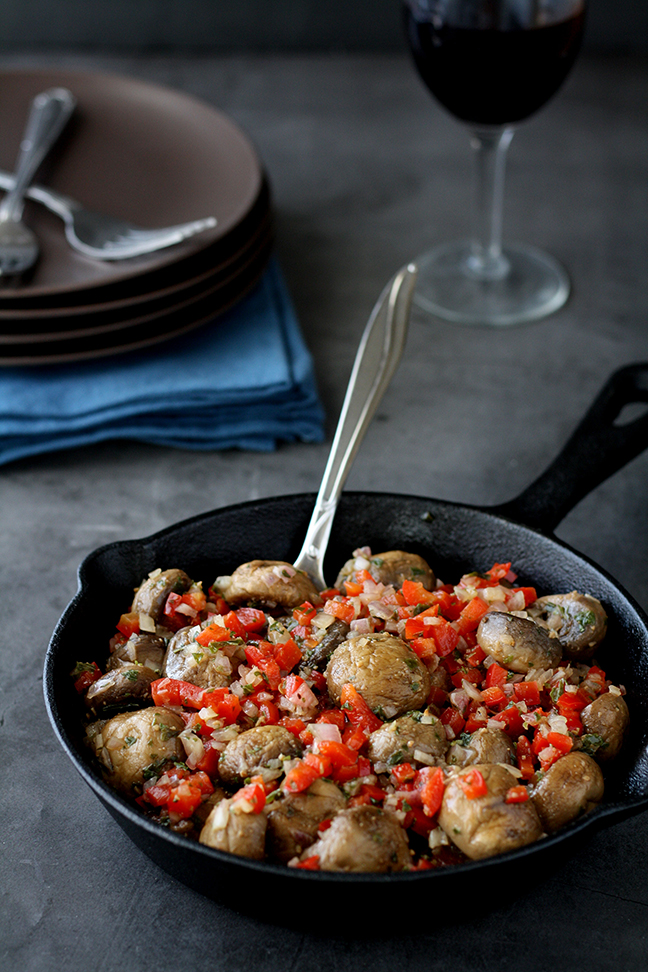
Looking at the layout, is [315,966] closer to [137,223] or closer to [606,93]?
[137,223]

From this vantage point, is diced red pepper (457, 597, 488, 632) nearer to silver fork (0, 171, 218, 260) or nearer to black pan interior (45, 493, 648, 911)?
black pan interior (45, 493, 648, 911)

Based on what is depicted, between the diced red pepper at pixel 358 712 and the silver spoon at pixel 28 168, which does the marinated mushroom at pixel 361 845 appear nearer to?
the diced red pepper at pixel 358 712

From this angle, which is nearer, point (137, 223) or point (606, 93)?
point (137, 223)

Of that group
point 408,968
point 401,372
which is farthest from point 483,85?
point 408,968

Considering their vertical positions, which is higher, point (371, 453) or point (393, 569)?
point (393, 569)

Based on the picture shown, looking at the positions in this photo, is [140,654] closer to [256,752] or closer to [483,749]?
[256,752]

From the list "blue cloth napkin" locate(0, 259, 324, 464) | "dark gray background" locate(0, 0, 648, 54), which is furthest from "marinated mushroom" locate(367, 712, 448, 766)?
"dark gray background" locate(0, 0, 648, 54)

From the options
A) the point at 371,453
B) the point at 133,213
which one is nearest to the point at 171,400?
the point at 371,453
